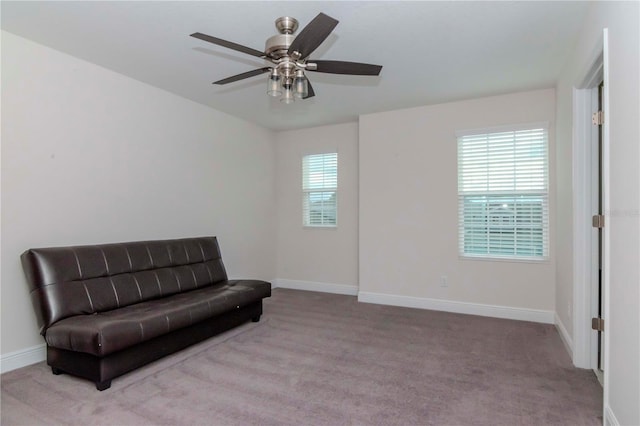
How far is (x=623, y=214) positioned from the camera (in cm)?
175

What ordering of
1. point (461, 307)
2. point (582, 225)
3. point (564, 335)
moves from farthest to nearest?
point (461, 307) < point (564, 335) < point (582, 225)

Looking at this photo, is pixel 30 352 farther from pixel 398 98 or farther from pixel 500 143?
pixel 500 143

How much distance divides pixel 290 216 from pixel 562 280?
3958 millimetres

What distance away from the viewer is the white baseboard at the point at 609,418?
1.82m

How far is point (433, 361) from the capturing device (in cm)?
295

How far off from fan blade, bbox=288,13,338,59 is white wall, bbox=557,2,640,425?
1.41 meters

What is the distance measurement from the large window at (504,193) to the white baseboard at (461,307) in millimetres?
635

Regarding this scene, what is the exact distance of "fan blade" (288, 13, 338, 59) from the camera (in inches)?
70.0

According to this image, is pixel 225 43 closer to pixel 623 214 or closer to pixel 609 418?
pixel 623 214

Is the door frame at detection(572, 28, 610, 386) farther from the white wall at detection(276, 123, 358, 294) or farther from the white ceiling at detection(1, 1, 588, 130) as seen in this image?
the white wall at detection(276, 123, 358, 294)

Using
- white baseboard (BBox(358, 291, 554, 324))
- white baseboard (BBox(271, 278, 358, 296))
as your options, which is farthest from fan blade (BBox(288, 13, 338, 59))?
white baseboard (BBox(271, 278, 358, 296))

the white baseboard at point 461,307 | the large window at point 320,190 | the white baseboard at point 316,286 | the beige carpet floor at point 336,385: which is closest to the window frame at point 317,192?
the large window at point 320,190

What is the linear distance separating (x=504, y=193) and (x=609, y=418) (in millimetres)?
2756

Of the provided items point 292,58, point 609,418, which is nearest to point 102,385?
point 292,58
